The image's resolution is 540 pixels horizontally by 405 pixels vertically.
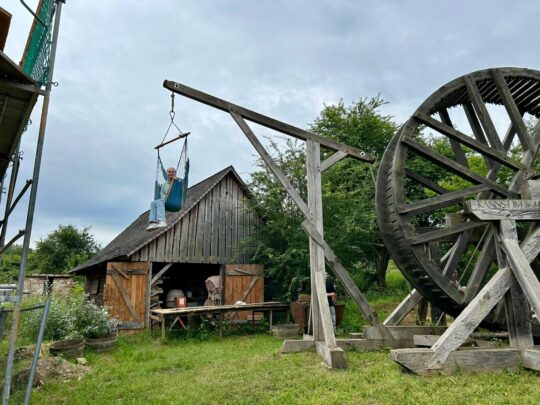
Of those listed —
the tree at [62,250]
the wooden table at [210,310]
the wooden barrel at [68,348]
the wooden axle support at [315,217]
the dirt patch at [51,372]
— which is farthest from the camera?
the tree at [62,250]

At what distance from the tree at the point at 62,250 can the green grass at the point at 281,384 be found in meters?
20.4

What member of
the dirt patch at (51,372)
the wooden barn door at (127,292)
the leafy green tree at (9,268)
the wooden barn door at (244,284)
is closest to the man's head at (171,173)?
the dirt patch at (51,372)

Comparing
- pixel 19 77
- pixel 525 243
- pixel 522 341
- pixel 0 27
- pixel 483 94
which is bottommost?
pixel 522 341

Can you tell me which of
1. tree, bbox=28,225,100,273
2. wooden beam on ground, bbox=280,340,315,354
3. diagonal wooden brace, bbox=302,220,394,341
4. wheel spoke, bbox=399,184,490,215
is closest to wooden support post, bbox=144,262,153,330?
wooden beam on ground, bbox=280,340,315,354

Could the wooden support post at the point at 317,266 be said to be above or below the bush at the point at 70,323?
above

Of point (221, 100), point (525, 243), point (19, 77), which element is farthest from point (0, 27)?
point (525, 243)

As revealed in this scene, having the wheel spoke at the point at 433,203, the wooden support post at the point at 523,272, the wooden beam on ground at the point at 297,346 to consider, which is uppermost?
the wheel spoke at the point at 433,203

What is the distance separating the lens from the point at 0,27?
10.1ft

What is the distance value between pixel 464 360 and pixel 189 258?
8.74 meters

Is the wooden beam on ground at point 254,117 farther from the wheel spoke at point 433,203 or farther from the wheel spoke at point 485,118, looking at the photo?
the wheel spoke at point 485,118

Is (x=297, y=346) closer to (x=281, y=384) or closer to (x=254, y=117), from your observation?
(x=281, y=384)

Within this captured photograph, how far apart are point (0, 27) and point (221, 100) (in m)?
3.12

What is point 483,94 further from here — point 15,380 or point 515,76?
point 15,380

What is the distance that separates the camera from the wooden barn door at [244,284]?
11.8m
